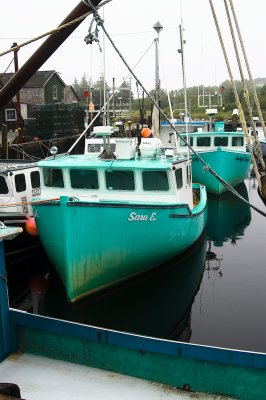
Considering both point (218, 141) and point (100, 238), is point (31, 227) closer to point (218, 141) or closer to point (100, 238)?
point (100, 238)

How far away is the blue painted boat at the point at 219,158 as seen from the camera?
2248cm

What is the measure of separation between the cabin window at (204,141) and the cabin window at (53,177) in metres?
14.1

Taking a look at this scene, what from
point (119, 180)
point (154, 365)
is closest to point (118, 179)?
point (119, 180)

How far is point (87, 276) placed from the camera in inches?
396

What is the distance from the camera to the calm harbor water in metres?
9.30

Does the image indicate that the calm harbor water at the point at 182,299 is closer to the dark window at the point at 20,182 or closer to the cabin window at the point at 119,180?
the dark window at the point at 20,182

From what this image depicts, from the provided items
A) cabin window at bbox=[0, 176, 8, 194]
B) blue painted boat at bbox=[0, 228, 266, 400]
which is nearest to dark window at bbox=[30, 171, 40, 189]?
cabin window at bbox=[0, 176, 8, 194]

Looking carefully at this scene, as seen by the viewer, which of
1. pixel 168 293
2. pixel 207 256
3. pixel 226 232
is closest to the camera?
pixel 168 293

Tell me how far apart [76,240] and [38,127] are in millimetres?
24723

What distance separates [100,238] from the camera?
9836 mm

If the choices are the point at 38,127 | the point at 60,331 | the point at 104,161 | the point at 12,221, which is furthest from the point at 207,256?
the point at 38,127

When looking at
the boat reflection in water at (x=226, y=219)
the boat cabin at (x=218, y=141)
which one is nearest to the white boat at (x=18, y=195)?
the boat reflection in water at (x=226, y=219)

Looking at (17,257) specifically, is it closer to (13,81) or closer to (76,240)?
(76,240)

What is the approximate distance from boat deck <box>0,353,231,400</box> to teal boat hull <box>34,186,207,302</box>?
146 inches
